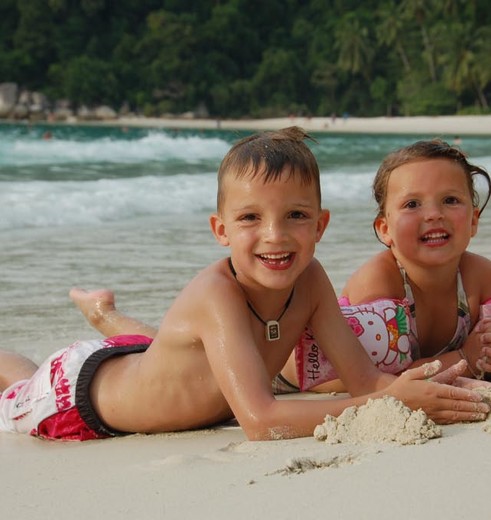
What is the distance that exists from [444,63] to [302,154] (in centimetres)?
5927

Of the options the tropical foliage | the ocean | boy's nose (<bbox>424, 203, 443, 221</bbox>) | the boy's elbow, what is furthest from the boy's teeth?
the tropical foliage

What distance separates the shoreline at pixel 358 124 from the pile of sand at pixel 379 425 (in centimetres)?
4274

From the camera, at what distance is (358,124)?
59625 mm

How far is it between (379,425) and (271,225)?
586 mm

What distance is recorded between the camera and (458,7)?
61750 mm

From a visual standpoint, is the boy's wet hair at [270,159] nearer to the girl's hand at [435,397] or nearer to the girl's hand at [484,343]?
the girl's hand at [435,397]

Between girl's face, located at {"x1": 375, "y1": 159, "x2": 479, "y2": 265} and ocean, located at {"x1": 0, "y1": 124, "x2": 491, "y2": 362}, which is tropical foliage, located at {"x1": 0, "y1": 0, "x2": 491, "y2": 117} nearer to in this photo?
ocean, located at {"x1": 0, "y1": 124, "x2": 491, "y2": 362}

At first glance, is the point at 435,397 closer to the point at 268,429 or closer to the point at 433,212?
the point at 268,429

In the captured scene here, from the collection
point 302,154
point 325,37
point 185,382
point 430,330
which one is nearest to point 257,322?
point 185,382

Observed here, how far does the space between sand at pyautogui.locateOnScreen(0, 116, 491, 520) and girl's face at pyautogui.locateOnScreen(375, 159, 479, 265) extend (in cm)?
100

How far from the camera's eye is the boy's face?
2.48m

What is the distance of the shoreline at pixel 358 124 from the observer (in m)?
52.9

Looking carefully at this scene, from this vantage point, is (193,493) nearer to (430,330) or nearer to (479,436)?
(479,436)

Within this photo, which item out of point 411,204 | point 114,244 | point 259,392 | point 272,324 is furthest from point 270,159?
point 114,244
